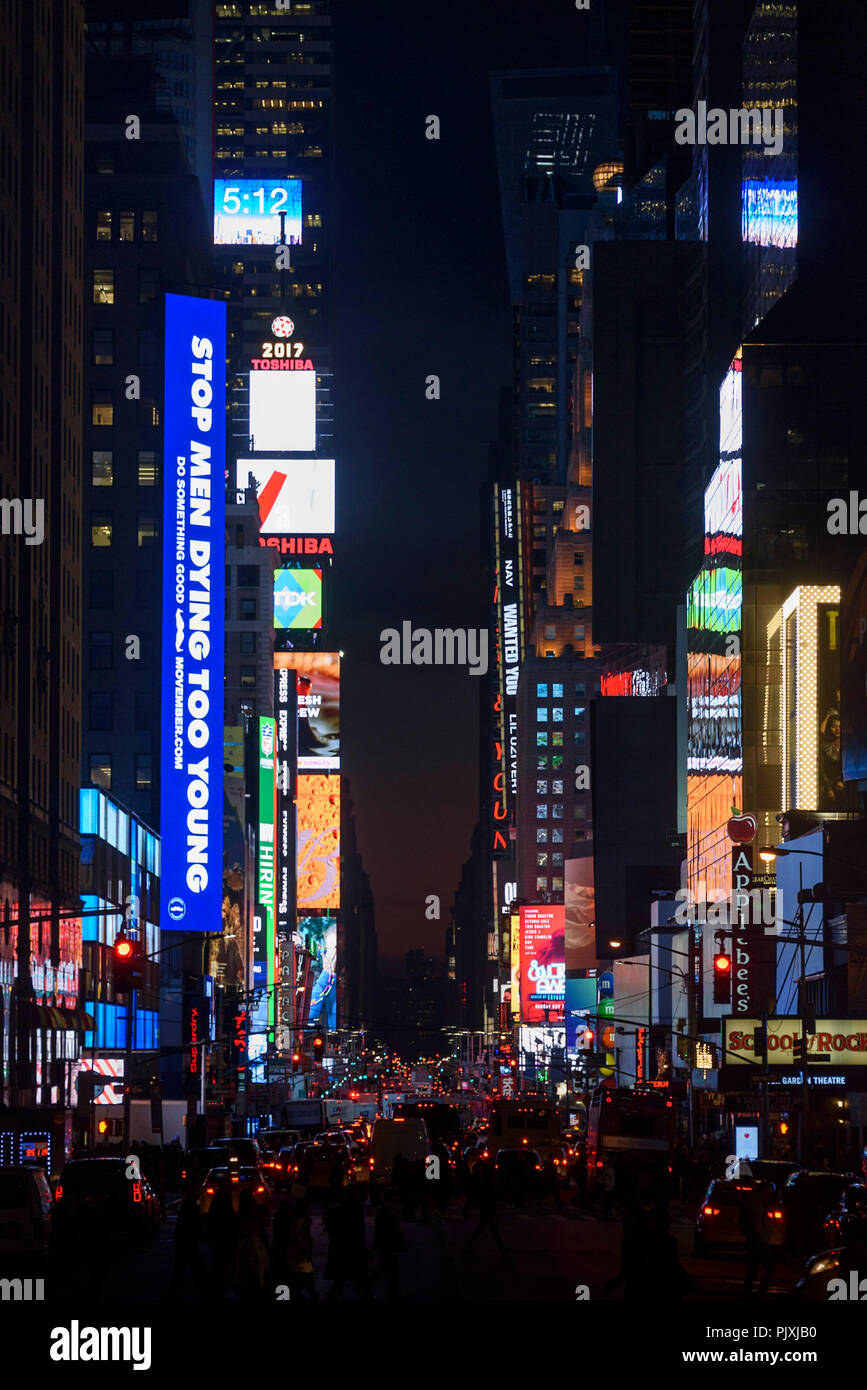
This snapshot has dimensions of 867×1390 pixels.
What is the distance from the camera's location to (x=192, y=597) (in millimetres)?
102438

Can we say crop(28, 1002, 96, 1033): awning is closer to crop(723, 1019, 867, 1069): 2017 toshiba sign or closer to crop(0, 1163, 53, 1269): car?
crop(723, 1019, 867, 1069): 2017 toshiba sign

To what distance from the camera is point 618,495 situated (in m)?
125

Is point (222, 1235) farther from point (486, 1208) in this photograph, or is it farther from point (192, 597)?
point (192, 597)

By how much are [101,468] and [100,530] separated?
4.22 meters

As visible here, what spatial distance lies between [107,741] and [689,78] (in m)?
62.3

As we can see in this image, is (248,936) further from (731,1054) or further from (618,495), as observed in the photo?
(731,1054)

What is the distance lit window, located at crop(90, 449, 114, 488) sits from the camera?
135 metres

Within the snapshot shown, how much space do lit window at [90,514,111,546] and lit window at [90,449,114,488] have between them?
7.37 feet

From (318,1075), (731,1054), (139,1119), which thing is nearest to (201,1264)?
(731,1054)

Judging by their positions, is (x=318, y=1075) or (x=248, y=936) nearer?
(x=248, y=936)

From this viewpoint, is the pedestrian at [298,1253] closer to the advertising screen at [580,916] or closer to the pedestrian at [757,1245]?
the pedestrian at [757,1245]

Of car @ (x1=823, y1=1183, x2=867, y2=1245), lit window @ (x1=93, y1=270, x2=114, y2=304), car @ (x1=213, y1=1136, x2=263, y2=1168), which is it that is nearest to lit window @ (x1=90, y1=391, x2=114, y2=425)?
lit window @ (x1=93, y1=270, x2=114, y2=304)

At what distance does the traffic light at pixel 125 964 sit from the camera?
4269 centimetres

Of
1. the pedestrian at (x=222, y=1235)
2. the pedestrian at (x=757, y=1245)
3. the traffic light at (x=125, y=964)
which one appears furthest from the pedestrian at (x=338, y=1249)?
the traffic light at (x=125, y=964)
